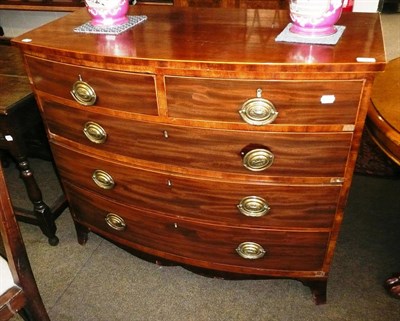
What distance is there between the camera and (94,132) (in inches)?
51.8

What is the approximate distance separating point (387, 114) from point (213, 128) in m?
0.50

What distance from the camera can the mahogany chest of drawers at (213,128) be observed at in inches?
40.1

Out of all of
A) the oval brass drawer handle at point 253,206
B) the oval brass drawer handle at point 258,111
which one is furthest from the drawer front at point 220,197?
the oval brass drawer handle at point 258,111

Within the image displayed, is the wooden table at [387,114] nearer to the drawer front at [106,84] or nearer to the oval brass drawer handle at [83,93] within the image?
the drawer front at [106,84]

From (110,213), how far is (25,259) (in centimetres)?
48

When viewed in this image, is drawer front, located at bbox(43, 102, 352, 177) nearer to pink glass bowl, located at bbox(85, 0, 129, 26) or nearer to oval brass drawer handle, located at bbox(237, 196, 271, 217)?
oval brass drawer handle, located at bbox(237, 196, 271, 217)

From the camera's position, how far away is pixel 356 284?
63.1 inches

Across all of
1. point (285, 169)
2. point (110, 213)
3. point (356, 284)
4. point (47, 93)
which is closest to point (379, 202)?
point (356, 284)

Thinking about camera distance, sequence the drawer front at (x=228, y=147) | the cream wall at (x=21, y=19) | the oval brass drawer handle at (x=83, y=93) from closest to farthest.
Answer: the drawer front at (x=228, y=147), the oval brass drawer handle at (x=83, y=93), the cream wall at (x=21, y=19)

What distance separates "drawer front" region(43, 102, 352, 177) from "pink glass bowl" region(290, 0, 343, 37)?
303mm

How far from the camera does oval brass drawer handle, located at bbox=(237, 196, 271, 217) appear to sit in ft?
4.09

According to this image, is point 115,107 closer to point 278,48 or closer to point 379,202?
point 278,48

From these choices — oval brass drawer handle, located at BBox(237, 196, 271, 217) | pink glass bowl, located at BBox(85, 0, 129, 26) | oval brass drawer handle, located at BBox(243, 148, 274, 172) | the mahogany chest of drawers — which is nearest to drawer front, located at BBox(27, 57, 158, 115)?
the mahogany chest of drawers

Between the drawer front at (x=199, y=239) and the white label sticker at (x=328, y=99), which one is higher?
the white label sticker at (x=328, y=99)
